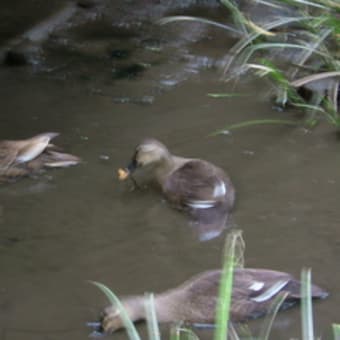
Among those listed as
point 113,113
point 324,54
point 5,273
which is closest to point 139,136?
point 113,113

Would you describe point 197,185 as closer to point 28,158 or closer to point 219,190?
point 219,190

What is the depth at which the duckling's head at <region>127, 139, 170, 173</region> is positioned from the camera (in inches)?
206

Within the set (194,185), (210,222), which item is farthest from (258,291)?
(194,185)

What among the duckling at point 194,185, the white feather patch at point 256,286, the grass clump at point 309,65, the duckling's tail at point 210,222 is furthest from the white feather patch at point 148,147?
the white feather patch at point 256,286

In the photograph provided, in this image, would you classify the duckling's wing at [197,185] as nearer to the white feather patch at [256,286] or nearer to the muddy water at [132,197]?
the muddy water at [132,197]

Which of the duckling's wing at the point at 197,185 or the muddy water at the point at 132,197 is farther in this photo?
the duckling's wing at the point at 197,185

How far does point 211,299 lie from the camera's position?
393 centimetres

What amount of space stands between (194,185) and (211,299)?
113 cm

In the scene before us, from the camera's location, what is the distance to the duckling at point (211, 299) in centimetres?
387

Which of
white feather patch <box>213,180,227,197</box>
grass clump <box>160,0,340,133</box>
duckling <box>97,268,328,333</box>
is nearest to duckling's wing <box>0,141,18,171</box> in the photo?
white feather patch <box>213,180,227,197</box>

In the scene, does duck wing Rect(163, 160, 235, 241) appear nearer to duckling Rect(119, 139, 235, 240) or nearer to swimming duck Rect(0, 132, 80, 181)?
duckling Rect(119, 139, 235, 240)

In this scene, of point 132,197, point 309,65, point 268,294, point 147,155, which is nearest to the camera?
point 268,294

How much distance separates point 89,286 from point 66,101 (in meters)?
2.41

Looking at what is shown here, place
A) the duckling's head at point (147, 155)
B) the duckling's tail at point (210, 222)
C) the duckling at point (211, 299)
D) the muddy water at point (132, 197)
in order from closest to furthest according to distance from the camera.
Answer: the duckling at point (211, 299) < the muddy water at point (132, 197) < the duckling's tail at point (210, 222) < the duckling's head at point (147, 155)
